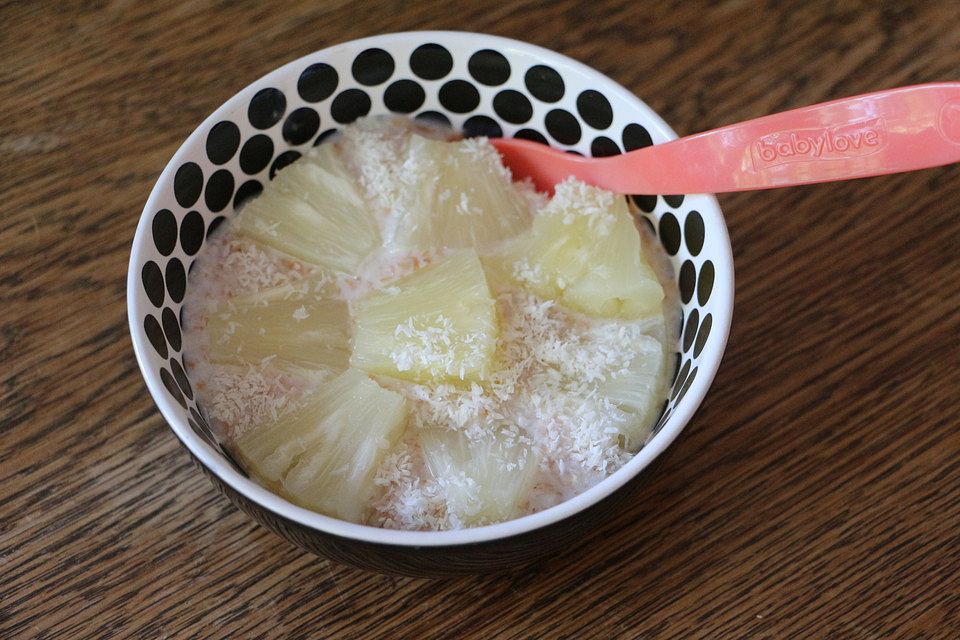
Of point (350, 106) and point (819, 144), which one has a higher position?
point (350, 106)

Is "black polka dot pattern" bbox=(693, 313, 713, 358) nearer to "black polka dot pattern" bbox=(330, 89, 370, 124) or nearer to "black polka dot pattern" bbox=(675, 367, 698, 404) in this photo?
"black polka dot pattern" bbox=(675, 367, 698, 404)

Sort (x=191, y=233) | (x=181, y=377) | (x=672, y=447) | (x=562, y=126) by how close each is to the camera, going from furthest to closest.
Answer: (x=562, y=126), (x=191, y=233), (x=181, y=377), (x=672, y=447)

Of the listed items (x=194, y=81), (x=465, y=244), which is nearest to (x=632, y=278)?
(x=465, y=244)

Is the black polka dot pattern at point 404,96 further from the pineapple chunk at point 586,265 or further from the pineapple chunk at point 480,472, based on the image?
the pineapple chunk at point 480,472

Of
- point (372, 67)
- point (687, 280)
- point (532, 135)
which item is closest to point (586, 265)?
point (687, 280)

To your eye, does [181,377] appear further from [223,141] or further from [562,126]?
[562,126]

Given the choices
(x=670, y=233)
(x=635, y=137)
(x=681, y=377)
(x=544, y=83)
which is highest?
(x=544, y=83)
